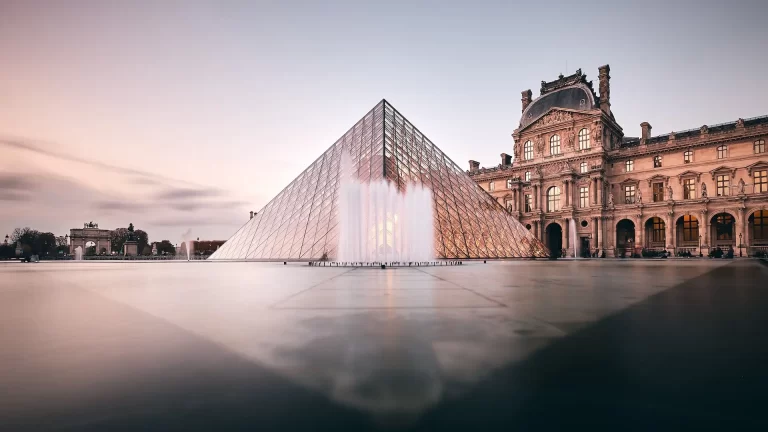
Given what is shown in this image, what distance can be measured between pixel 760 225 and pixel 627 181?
11.8 metres

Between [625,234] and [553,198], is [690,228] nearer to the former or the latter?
[625,234]

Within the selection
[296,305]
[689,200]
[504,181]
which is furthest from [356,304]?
[504,181]

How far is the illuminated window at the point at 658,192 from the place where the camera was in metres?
42.2

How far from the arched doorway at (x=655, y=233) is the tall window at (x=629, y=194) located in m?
2.85

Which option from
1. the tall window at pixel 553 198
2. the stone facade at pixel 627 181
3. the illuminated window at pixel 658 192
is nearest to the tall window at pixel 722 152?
the stone facade at pixel 627 181

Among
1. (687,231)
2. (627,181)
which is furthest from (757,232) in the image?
(627,181)

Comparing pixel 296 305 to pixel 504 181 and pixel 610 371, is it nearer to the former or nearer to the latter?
pixel 610 371

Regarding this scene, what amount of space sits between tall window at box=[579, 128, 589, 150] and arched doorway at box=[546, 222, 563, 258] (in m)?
9.78

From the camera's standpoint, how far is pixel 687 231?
136ft

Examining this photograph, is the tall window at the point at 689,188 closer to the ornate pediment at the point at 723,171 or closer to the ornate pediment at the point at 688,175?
the ornate pediment at the point at 688,175

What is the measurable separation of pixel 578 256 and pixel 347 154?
30587mm

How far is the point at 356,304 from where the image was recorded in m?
5.62

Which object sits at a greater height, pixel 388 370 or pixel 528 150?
pixel 528 150

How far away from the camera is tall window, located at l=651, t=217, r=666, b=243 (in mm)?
41938
